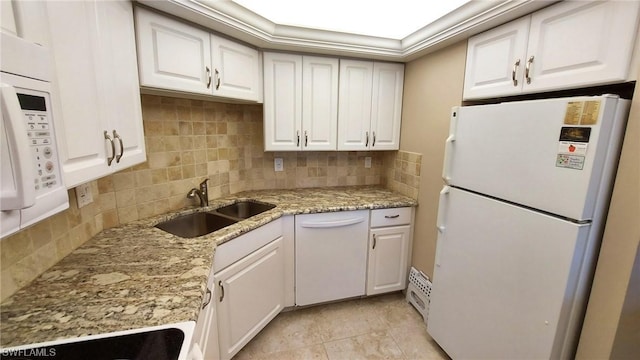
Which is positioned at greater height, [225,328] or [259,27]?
[259,27]

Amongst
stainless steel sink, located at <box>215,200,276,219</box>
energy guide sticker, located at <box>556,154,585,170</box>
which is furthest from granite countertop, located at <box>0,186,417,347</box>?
energy guide sticker, located at <box>556,154,585,170</box>

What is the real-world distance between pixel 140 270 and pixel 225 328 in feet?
2.35

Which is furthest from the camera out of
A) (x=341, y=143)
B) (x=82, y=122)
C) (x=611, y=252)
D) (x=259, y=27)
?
(x=341, y=143)

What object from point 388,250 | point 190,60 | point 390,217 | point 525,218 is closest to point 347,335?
point 388,250

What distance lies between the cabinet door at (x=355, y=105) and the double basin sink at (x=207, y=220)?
0.91m

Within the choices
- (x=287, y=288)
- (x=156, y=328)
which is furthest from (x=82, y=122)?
(x=287, y=288)

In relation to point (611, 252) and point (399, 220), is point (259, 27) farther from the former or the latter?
point (611, 252)

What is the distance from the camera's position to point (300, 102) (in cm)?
221

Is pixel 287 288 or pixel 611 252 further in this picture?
pixel 287 288

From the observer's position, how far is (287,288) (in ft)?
6.93

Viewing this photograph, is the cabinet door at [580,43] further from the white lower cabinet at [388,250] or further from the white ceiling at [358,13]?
the white lower cabinet at [388,250]

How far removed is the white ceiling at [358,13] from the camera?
167 cm

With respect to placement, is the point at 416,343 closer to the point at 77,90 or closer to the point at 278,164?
the point at 278,164

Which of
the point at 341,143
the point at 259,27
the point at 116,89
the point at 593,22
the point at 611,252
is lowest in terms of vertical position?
the point at 611,252
